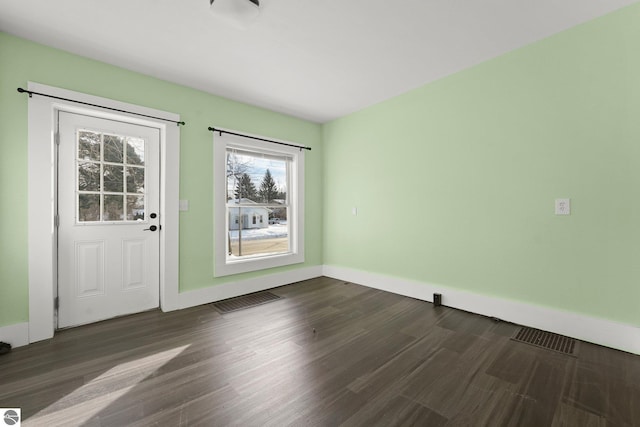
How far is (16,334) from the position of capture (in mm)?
2363

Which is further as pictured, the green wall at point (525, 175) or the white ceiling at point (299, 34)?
the green wall at point (525, 175)

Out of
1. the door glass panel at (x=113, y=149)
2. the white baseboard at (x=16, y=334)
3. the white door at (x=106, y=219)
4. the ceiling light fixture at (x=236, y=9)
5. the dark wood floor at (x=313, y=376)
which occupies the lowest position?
the dark wood floor at (x=313, y=376)

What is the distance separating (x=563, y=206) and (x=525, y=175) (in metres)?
0.42

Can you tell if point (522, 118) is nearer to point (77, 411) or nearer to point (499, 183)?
point (499, 183)

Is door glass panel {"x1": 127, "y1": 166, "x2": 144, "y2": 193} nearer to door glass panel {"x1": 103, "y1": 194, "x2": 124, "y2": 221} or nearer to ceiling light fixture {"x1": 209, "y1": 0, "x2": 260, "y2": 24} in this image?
door glass panel {"x1": 103, "y1": 194, "x2": 124, "y2": 221}

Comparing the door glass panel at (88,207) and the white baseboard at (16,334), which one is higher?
the door glass panel at (88,207)

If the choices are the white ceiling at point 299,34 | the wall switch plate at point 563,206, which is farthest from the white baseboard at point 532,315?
the white ceiling at point 299,34

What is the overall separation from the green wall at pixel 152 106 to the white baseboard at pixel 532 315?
5.83ft

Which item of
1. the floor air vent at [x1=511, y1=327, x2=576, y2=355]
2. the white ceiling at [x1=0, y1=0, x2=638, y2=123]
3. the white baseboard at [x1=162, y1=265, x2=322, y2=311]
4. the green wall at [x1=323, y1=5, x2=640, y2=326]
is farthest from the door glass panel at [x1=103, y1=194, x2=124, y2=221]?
the floor air vent at [x1=511, y1=327, x2=576, y2=355]

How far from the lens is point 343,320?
2.90 m

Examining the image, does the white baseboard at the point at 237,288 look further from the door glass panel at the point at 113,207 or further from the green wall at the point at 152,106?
the door glass panel at the point at 113,207

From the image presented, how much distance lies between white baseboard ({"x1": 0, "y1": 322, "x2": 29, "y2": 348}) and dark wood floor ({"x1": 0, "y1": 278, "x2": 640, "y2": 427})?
0.08 metres

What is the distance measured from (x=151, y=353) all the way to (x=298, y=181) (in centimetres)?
301

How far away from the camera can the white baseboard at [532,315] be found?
2.21m
